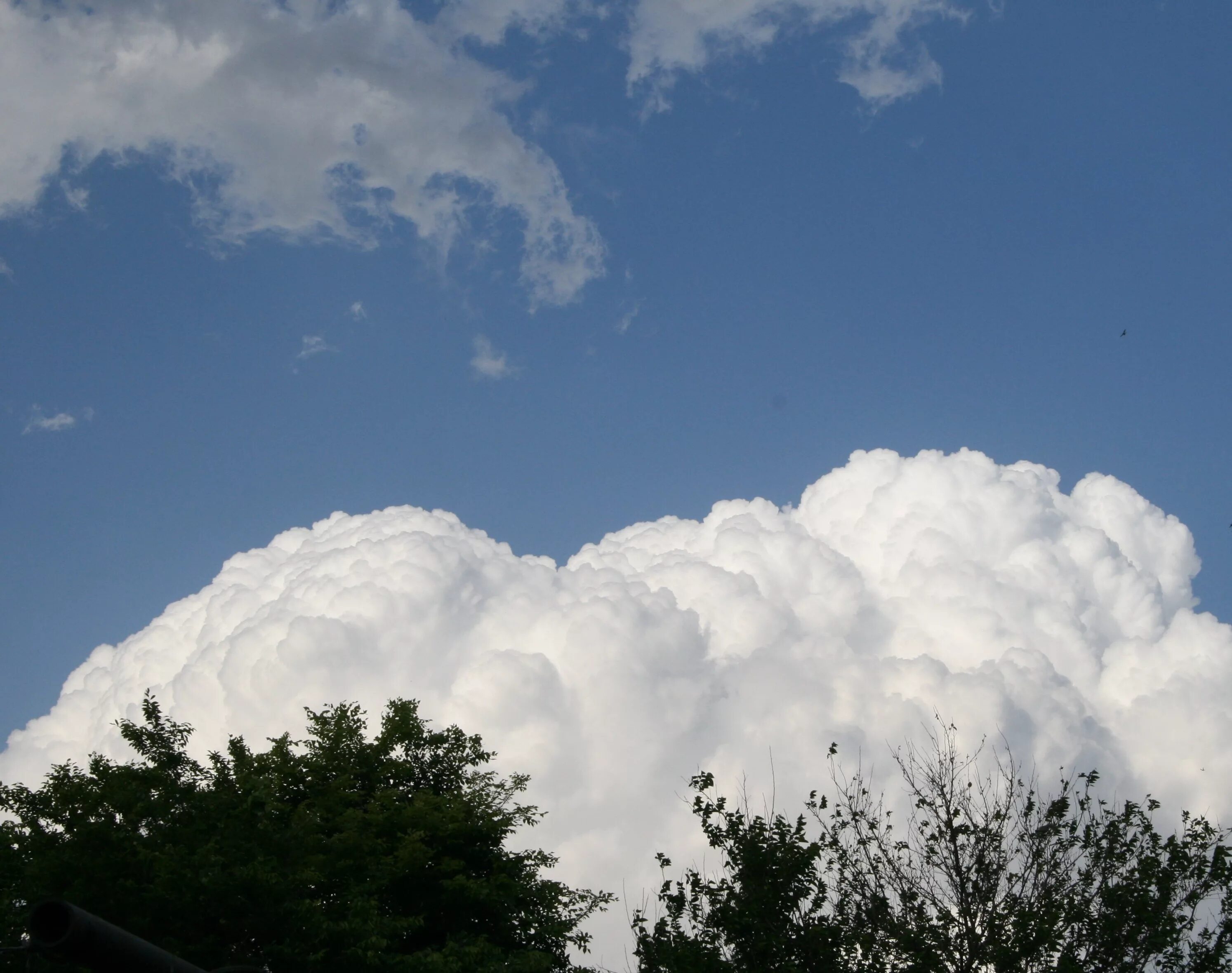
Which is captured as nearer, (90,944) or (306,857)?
(90,944)

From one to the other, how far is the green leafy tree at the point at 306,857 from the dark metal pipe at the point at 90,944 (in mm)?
11781

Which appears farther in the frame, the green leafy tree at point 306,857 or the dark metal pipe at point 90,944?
the green leafy tree at point 306,857

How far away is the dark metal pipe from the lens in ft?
21.2

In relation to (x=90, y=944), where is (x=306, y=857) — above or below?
above

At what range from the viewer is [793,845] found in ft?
69.2

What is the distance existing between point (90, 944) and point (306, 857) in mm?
18360

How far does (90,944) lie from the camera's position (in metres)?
6.61

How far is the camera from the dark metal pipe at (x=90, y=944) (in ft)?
21.2

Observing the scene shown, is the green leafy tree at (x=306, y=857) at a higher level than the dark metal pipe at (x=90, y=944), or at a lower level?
higher

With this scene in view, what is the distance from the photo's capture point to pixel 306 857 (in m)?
24.0

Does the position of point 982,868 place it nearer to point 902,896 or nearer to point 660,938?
point 902,896

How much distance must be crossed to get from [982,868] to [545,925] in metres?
13.3

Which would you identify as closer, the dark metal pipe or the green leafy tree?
the dark metal pipe

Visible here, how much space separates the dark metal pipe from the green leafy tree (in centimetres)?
1178
